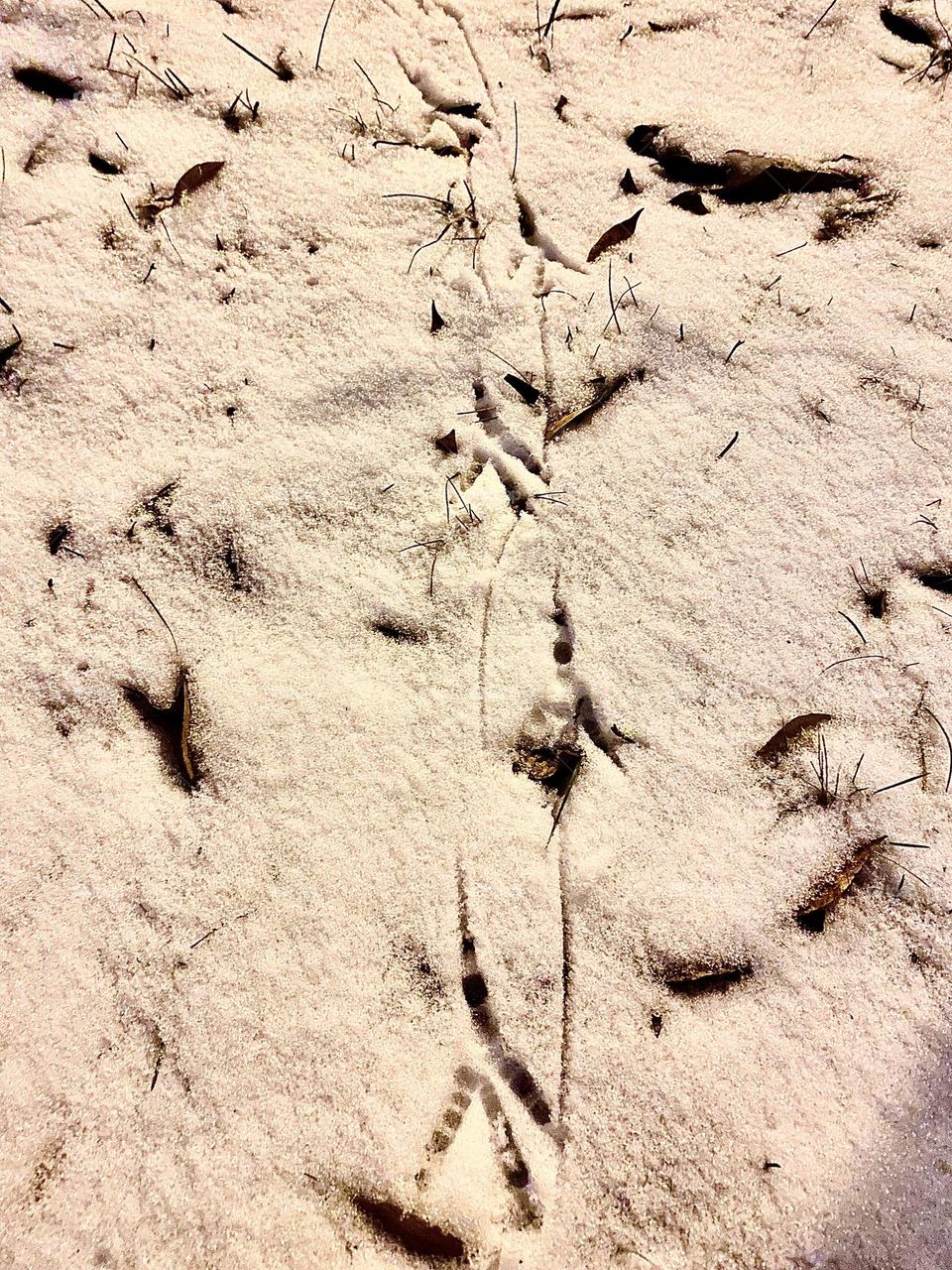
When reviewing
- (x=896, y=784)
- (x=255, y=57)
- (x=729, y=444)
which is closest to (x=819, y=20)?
(x=729, y=444)

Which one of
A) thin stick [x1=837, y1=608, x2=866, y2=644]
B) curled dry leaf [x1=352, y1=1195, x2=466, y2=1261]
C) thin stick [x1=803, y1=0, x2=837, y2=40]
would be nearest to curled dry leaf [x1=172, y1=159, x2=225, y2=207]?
thin stick [x1=803, y1=0, x2=837, y2=40]

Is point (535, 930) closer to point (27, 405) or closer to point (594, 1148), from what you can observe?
point (594, 1148)

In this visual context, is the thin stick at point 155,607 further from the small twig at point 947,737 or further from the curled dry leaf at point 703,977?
the small twig at point 947,737

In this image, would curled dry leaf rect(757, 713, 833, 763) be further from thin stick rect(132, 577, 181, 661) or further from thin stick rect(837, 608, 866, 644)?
thin stick rect(132, 577, 181, 661)

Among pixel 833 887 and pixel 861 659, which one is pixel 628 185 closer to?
pixel 861 659

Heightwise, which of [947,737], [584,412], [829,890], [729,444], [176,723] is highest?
[729,444]

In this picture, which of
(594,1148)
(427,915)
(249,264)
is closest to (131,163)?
(249,264)

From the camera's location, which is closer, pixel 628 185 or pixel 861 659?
pixel 861 659
